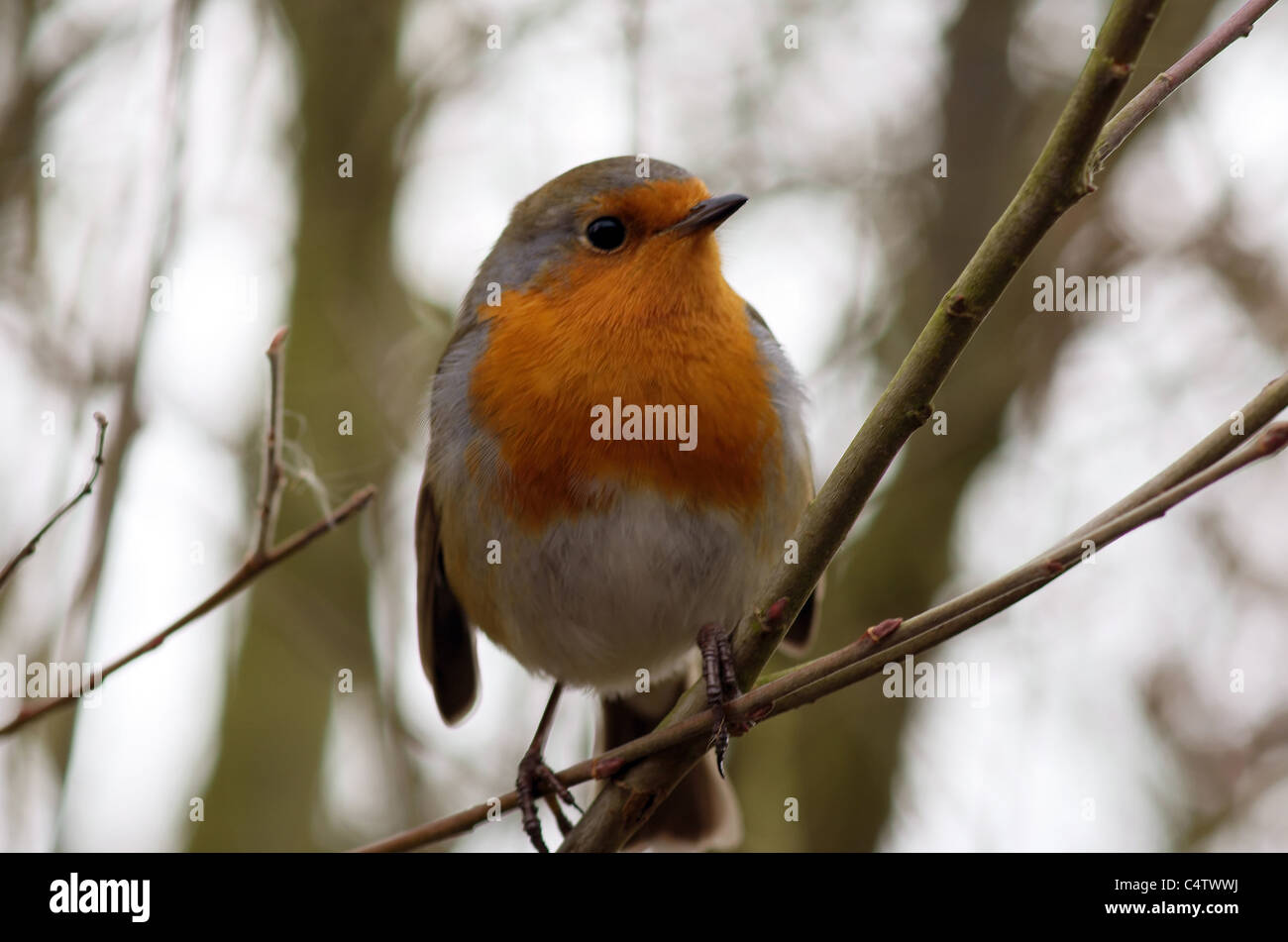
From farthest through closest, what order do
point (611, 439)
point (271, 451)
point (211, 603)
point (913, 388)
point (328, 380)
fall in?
point (328, 380) → point (611, 439) → point (271, 451) → point (211, 603) → point (913, 388)

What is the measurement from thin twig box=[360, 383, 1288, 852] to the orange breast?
114 centimetres

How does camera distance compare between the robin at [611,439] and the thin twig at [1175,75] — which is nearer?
the thin twig at [1175,75]

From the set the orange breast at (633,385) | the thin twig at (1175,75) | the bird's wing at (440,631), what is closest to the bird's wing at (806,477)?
the orange breast at (633,385)

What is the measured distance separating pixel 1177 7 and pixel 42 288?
15.2ft

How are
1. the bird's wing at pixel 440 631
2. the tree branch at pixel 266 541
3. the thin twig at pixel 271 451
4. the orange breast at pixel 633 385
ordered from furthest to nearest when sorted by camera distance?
the bird's wing at pixel 440 631 → the orange breast at pixel 633 385 → the thin twig at pixel 271 451 → the tree branch at pixel 266 541

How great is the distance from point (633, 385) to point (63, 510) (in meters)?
1.53

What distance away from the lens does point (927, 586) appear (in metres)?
5.45

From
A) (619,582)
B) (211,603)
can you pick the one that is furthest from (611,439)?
(211,603)

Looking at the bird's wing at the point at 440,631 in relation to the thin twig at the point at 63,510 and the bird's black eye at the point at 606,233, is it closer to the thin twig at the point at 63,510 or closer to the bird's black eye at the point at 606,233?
the bird's black eye at the point at 606,233

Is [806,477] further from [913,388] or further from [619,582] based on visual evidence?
[913,388]

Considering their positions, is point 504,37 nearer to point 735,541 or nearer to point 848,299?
point 848,299

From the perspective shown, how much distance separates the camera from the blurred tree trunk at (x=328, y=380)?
555 centimetres

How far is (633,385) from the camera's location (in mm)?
3520
